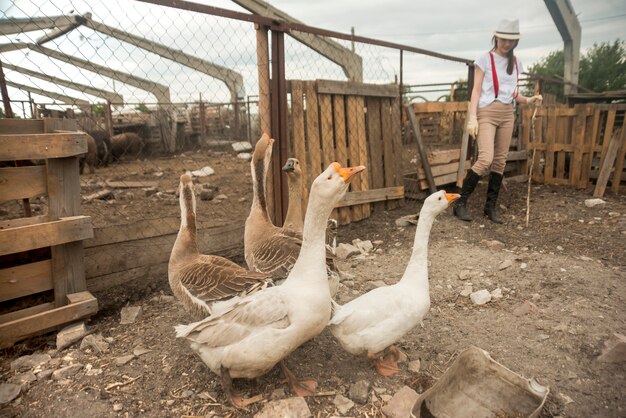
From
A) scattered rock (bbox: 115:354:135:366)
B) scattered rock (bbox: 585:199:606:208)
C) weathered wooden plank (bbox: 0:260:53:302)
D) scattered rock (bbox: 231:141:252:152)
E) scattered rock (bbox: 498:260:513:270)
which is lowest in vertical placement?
scattered rock (bbox: 115:354:135:366)

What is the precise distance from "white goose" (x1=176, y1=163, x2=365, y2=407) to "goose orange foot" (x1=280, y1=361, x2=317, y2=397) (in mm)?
238

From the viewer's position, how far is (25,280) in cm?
310

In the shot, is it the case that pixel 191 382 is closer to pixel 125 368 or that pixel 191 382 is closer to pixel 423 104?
pixel 125 368

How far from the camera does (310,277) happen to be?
7.43ft

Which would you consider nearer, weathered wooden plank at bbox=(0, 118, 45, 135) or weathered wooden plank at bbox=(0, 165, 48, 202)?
weathered wooden plank at bbox=(0, 165, 48, 202)

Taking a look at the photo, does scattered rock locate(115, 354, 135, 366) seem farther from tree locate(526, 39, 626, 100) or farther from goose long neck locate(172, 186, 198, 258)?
tree locate(526, 39, 626, 100)

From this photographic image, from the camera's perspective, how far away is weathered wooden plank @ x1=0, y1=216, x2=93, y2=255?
112 inches

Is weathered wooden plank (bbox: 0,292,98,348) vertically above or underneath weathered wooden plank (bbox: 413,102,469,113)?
underneath

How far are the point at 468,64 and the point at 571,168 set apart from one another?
2.90 metres

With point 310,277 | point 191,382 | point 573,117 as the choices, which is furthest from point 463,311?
point 573,117

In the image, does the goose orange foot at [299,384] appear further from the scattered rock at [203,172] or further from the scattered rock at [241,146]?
the scattered rock at [241,146]

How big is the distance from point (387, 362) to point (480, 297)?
4.52 feet

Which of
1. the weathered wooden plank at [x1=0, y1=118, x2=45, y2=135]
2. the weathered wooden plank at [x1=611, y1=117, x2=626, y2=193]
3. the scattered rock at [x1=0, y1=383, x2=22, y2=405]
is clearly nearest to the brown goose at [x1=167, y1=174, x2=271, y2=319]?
the scattered rock at [x1=0, y1=383, x2=22, y2=405]

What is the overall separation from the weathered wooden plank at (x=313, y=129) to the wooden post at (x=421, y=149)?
1956 millimetres
